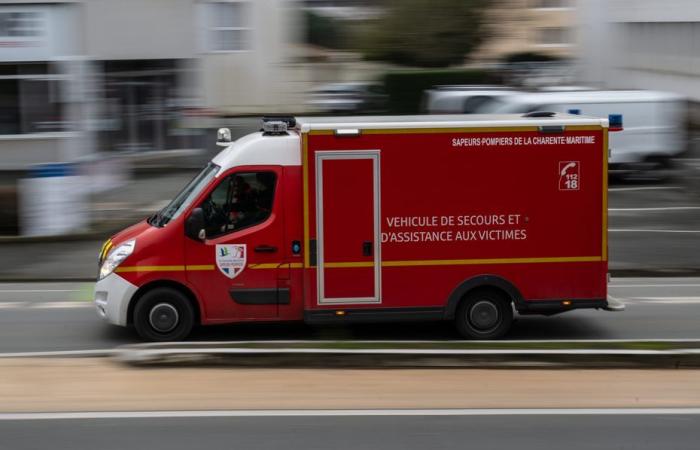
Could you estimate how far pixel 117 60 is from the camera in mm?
28078

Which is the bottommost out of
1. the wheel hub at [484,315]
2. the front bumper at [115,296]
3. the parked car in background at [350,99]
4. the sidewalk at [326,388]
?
the sidewalk at [326,388]

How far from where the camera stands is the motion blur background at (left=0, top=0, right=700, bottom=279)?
18.2m

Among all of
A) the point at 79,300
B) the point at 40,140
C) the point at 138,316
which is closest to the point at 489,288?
the point at 138,316

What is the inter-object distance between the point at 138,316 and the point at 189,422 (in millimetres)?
3032

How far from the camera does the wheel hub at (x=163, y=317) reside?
1039 cm

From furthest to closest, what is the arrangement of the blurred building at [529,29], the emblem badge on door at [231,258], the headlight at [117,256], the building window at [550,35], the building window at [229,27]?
1. the building window at [550,35]
2. the blurred building at [529,29]
3. the building window at [229,27]
4. the headlight at [117,256]
5. the emblem badge on door at [231,258]

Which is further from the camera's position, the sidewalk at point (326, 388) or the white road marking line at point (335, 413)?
the sidewalk at point (326, 388)

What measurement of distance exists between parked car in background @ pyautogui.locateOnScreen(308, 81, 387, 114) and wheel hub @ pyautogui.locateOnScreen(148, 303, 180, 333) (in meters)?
22.5

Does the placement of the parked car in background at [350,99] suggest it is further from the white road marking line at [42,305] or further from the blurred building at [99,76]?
the white road marking line at [42,305]

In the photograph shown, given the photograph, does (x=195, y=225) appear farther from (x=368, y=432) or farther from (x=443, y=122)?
(x=368, y=432)

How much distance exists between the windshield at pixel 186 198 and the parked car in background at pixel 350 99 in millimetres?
22062

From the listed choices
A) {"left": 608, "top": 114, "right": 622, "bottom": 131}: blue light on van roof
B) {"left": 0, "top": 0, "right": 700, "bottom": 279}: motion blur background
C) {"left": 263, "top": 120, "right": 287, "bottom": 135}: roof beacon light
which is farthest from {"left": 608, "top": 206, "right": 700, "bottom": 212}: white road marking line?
{"left": 263, "top": 120, "right": 287, "bottom": 135}: roof beacon light

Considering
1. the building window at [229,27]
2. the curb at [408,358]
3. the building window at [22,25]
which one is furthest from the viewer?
the building window at [229,27]

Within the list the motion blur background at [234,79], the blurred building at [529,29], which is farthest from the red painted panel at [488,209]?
the blurred building at [529,29]
